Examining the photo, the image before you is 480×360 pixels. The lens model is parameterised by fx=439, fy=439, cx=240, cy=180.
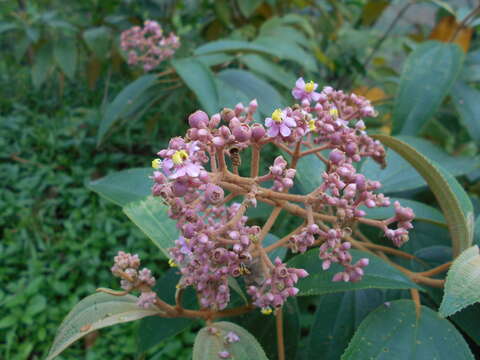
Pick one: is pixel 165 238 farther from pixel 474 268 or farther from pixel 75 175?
pixel 75 175

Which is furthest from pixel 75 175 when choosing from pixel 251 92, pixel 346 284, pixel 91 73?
pixel 346 284

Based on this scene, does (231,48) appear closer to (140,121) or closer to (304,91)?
(304,91)

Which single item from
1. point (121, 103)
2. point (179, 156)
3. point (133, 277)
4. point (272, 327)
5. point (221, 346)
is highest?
point (179, 156)

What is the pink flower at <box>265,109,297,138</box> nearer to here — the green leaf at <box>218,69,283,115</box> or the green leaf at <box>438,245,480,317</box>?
the green leaf at <box>438,245,480,317</box>

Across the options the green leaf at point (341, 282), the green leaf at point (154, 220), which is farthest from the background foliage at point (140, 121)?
the green leaf at point (154, 220)

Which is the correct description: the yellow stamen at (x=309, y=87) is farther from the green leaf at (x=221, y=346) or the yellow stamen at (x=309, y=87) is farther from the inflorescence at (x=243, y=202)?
the green leaf at (x=221, y=346)

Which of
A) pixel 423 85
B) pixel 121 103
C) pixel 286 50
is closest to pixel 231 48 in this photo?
pixel 286 50

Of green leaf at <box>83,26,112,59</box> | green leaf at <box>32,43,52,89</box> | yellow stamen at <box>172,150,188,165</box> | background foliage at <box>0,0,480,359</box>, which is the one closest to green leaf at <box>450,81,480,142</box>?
background foliage at <box>0,0,480,359</box>
